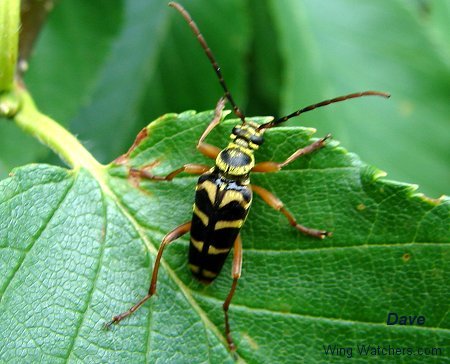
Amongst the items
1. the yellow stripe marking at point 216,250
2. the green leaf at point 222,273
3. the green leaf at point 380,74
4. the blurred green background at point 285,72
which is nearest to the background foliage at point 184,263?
the green leaf at point 222,273

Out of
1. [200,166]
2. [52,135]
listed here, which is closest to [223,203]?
[200,166]

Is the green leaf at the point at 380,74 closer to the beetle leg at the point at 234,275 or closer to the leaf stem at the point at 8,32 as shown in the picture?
the beetle leg at the point at 234,275

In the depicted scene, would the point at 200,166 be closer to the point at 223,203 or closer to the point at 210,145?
the point at 210,145

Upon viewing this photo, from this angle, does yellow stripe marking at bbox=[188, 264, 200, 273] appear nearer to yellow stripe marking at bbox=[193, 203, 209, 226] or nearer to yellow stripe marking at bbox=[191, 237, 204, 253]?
yellow stripe marking at bbox=[191, 237, 204, 253]

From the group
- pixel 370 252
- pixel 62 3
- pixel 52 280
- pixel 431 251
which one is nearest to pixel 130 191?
pixel 52 280

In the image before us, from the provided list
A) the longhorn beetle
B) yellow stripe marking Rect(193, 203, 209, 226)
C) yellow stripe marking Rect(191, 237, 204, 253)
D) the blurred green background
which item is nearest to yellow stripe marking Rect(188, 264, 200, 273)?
the longhorn beetle

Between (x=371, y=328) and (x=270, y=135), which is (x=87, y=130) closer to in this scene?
(x=270, y=135)
